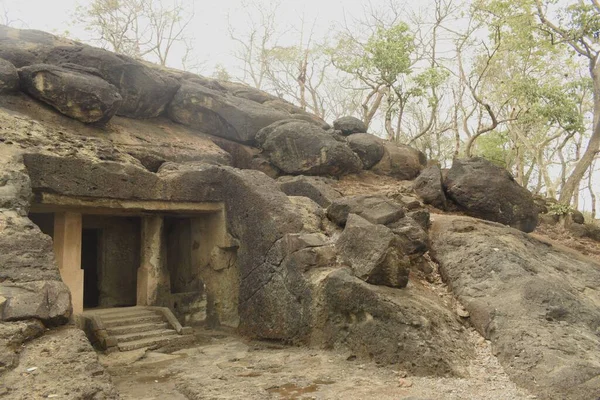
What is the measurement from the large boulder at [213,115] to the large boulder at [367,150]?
2640 mm

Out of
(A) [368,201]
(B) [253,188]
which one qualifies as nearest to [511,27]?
(A) [368,201]

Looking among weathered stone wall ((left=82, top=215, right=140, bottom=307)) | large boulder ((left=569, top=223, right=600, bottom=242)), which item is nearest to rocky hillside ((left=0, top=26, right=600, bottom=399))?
weathered stone wall ((left=82, top=215, right=140, bottom=307))

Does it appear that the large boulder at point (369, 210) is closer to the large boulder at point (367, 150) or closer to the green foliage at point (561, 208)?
the large boulder at point (367, 150)

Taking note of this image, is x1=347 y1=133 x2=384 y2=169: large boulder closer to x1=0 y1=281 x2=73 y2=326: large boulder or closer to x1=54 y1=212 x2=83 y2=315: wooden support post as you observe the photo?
A: x1=54 y1=212 x2=83 y2=315: wooden support post

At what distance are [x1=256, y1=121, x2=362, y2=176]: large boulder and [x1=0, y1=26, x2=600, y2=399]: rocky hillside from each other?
36mm

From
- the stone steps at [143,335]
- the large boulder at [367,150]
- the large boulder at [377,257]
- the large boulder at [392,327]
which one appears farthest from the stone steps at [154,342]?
the large boulder at [367,150]

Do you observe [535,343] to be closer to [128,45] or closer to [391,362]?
[391,362]

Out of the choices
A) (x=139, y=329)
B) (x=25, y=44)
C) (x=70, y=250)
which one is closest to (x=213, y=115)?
(x=25, y=44)

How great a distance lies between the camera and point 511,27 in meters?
12.5

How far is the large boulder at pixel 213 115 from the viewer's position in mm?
12789

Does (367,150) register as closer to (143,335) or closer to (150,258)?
(150,258)

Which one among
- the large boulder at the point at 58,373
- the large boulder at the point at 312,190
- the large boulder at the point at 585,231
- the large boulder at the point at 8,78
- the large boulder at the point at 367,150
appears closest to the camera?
the large boulder at the point at 58,373

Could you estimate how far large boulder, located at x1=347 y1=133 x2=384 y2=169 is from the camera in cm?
1362

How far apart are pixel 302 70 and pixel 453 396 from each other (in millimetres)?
21406
